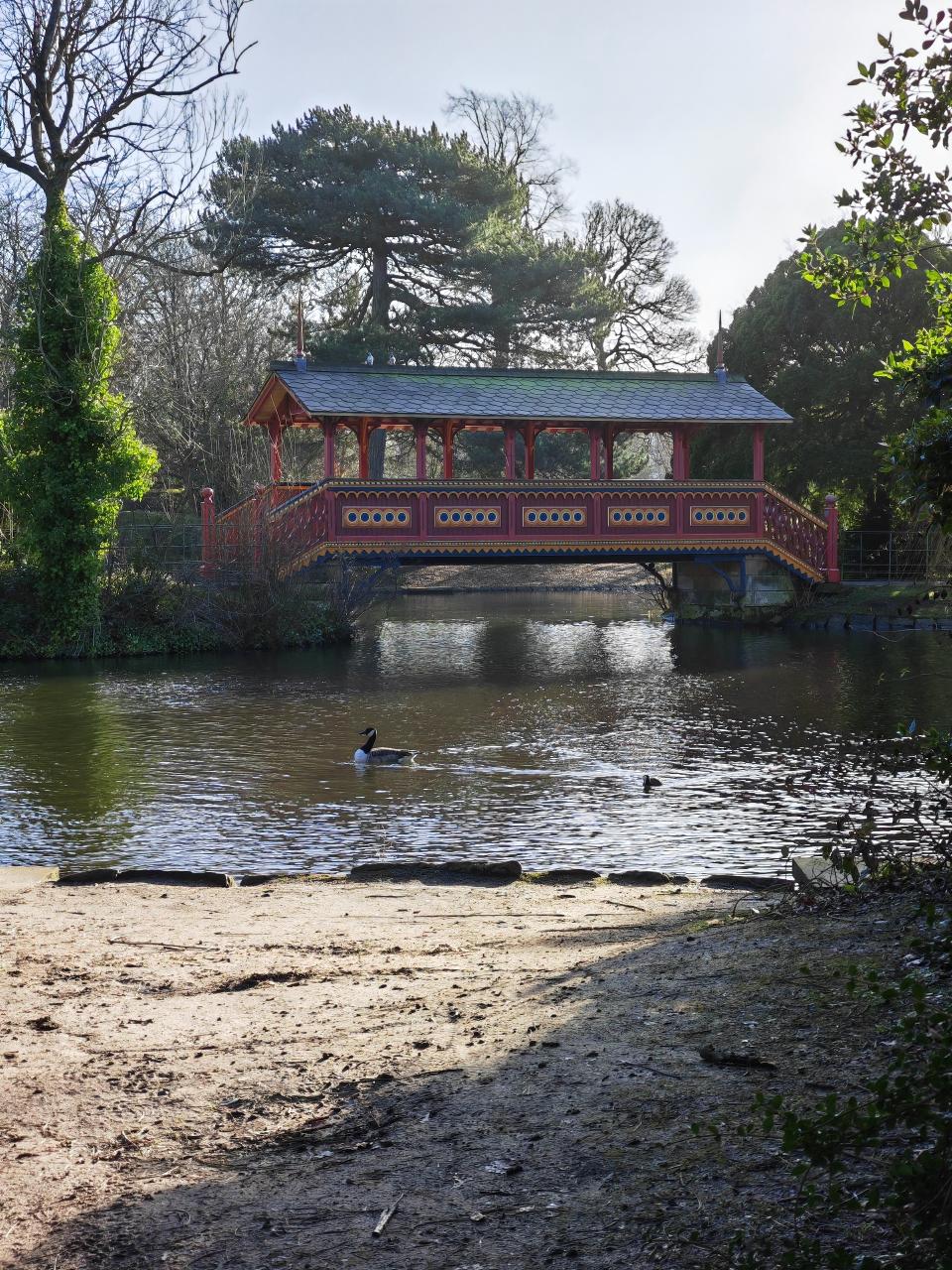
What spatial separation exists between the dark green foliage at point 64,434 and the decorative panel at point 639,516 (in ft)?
35.6

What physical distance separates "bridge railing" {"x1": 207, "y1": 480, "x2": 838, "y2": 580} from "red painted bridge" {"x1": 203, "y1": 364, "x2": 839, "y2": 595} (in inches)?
1.2

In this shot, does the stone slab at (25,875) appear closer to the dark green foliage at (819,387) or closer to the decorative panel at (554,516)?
the decorative panel at (554,516)

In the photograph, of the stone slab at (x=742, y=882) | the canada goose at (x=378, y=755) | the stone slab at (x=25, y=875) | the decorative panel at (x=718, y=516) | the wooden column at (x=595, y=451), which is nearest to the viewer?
the stone slab at (x=742, y=882)

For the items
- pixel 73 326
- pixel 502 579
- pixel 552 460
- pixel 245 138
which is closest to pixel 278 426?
pixel 73 326

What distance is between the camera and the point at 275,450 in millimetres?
30734

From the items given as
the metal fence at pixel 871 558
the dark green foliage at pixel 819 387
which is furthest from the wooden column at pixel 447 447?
the metal fence at pixel 871 558

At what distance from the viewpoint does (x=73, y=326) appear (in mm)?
24328

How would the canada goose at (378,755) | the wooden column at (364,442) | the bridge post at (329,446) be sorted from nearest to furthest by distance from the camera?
the canada goose at (378,755)
the bridge post at (329,446)
the wooden column at (364,442)

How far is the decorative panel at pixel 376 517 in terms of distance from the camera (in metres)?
27.6

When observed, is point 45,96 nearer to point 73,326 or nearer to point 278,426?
point 73,326

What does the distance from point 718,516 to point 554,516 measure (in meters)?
4.01

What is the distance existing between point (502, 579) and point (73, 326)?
2649cm

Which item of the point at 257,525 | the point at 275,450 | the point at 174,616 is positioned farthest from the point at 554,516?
the point at 174,616

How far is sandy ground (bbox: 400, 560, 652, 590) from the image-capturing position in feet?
157
